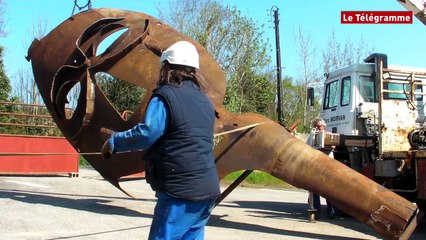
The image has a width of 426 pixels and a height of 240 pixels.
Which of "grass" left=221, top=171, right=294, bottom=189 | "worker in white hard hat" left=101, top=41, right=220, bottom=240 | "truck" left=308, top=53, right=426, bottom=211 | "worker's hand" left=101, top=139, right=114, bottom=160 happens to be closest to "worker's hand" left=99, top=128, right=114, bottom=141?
"truck" left=308, top=53, right=426, bottom=211

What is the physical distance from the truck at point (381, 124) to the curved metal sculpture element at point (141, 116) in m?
1.71

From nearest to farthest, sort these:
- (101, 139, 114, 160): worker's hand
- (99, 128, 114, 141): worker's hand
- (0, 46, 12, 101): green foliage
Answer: (101, 139, 114, 160): worker's hand → (99, 128, 114, 141): worker's hand → (0, 46, 12, 101): green foliage

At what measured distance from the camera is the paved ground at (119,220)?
23.7 ft

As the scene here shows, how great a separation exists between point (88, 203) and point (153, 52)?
336 cm

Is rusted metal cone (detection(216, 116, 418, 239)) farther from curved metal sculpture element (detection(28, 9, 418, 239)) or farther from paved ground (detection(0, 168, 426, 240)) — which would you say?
paved ground (detection(0, 168, 426, 240))

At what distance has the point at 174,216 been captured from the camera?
132 inches

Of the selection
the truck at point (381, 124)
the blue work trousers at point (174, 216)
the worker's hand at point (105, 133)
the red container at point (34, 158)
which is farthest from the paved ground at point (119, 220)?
the red container at point (34, 158)

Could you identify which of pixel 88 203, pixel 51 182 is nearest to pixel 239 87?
pixel 51 182

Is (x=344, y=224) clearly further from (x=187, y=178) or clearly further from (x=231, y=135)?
(x=187, y=178)

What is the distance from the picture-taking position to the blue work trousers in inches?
132

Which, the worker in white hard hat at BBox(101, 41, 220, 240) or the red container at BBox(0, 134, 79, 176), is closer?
the worker in white hard hat at BBox(101, 41, 220, 240)

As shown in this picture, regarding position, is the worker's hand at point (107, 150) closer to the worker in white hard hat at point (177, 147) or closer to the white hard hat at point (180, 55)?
the worker in white hard hat at point (177, 147)

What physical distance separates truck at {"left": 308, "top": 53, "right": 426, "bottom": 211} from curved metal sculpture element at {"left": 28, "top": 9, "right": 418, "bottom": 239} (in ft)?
5.62

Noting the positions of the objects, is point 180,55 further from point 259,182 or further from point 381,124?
point 259,182
